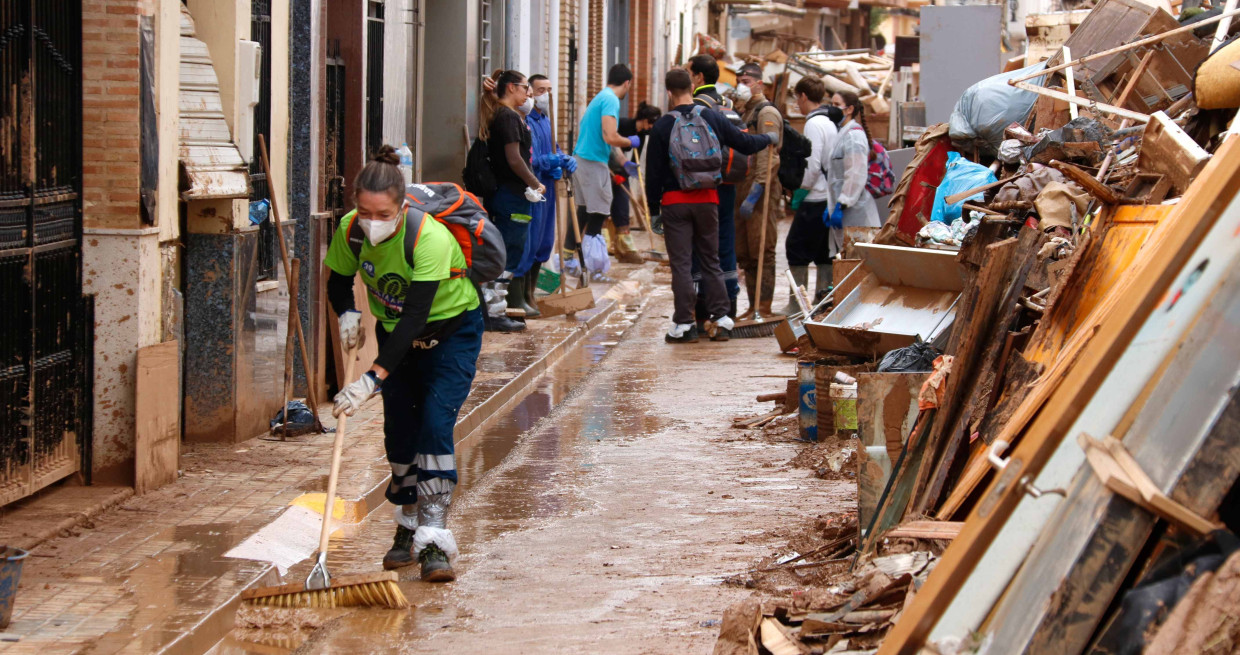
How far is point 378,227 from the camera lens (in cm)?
507

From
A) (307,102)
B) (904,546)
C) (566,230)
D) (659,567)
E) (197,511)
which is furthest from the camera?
(566,230)

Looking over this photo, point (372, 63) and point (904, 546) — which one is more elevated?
point (372, 63)

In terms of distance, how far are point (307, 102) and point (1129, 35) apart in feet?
17.7

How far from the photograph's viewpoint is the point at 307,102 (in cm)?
826

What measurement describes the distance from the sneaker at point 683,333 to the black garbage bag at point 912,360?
578 cm

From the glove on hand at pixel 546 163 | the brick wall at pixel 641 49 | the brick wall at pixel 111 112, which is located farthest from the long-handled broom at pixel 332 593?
the brick wall at pixel 641 49

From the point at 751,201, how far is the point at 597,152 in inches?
118

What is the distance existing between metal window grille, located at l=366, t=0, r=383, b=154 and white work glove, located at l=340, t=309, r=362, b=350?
4.81m

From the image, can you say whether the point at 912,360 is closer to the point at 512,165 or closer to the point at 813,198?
the point at 512,165

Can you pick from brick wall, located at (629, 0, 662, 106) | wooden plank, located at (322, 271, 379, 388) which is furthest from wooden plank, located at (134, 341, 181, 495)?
brick wall, located at (629, 0, 662, 106)

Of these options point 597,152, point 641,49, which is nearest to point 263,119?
point 597,152

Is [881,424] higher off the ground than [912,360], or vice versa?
[912,360]

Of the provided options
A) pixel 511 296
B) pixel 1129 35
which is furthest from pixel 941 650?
pixel 511 296

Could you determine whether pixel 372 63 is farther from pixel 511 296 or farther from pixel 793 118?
pixel 793 118
